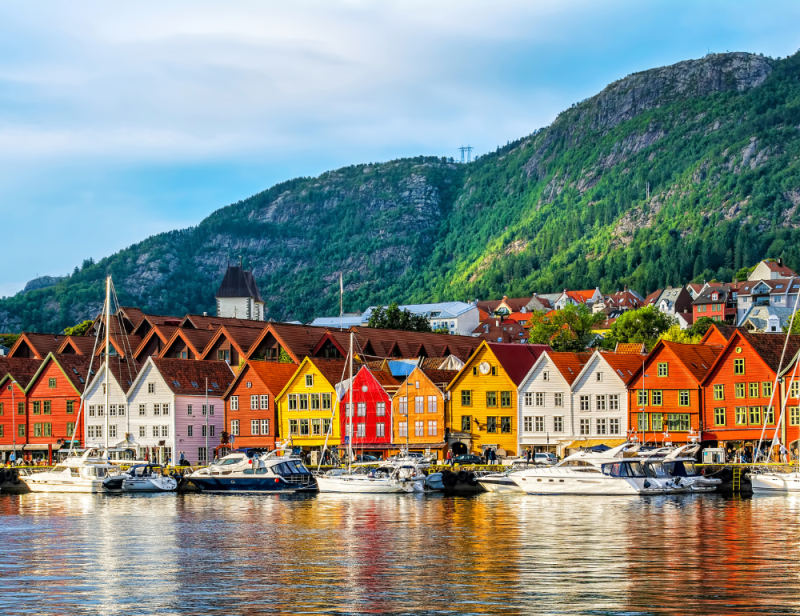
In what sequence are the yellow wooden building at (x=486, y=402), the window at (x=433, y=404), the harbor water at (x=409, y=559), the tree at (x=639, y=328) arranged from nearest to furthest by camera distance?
the harbor water at (x=409, y=559) → the yellow wooden building at (x=486, y=402) → the window at (x=433, y=404) → the tree at (x=639, y=328)

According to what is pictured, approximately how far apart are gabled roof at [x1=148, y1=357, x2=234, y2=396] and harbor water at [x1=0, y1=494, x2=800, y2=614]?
47.8m

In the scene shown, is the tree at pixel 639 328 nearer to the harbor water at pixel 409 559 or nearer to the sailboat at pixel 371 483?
the sailboat at pixel 371 483

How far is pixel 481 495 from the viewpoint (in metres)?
88.4

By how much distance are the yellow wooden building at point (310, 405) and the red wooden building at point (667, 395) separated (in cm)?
2921

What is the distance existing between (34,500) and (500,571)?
5810cm

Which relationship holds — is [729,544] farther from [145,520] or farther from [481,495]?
[481,495]

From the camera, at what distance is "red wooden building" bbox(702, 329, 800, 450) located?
4090 inches

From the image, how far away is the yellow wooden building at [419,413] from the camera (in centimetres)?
11650

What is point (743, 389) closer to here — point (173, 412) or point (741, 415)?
point (741, 415)

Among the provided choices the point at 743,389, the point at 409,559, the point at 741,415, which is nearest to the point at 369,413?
the point at 741,415

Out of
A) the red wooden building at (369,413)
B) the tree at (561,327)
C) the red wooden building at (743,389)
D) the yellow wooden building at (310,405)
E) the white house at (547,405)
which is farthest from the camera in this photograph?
the tree at (561,327)

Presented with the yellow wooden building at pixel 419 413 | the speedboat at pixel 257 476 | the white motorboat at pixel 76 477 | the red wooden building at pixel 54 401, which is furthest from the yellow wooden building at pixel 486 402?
the red wooden building at pixel 54 401

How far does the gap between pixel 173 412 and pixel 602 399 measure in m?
43.3

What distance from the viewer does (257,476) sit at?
91.8 m
